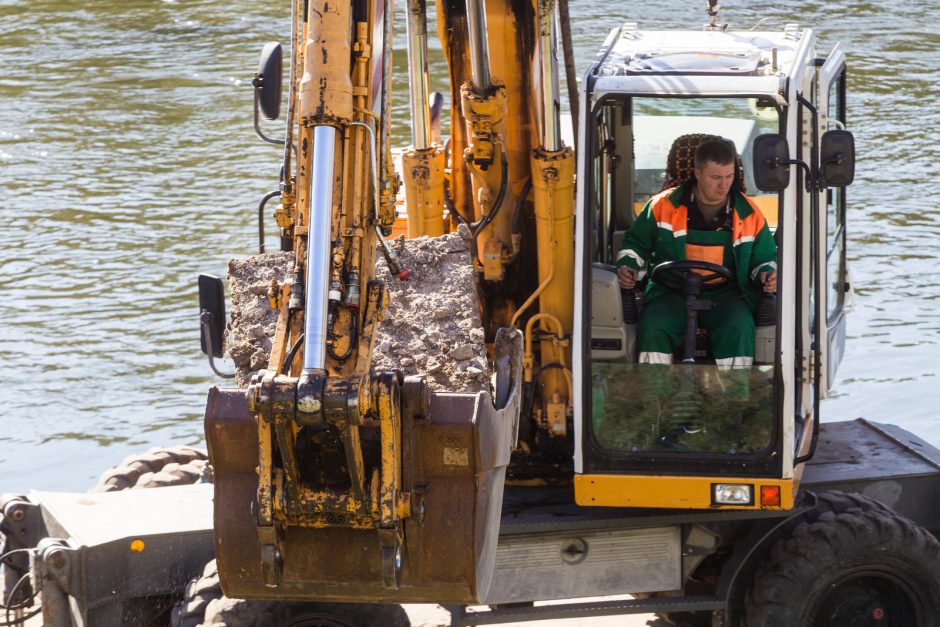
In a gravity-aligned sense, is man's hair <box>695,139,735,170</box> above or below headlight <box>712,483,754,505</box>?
above

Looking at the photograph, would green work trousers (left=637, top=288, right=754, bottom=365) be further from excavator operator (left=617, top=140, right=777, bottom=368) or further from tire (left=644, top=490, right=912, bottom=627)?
tire (left=644, top=490, right=912, bottom=627)

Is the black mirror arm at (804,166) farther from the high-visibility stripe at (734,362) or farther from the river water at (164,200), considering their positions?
the river water at (164,200)

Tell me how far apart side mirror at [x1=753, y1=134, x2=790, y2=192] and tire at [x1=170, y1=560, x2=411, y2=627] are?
2.29 meters

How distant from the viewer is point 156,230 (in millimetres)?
17000

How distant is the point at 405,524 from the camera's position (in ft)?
14.7

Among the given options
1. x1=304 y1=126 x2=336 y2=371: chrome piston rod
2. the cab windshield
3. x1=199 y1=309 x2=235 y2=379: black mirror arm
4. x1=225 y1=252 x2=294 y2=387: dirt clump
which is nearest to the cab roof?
the cab windshield

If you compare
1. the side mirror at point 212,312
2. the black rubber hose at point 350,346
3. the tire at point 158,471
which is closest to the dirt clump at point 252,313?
the side mirror at point 212,312

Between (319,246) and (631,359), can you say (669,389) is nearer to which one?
(631,359)

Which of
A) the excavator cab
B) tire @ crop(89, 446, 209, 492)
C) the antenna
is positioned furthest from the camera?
tire @ crop(89, 446, 209, 492)

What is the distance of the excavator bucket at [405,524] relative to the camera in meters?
4.45

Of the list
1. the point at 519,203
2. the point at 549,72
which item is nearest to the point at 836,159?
the point at 549,72

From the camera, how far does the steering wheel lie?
5.90 m

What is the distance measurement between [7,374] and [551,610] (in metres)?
8.59

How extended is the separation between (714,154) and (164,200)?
13.1 m
